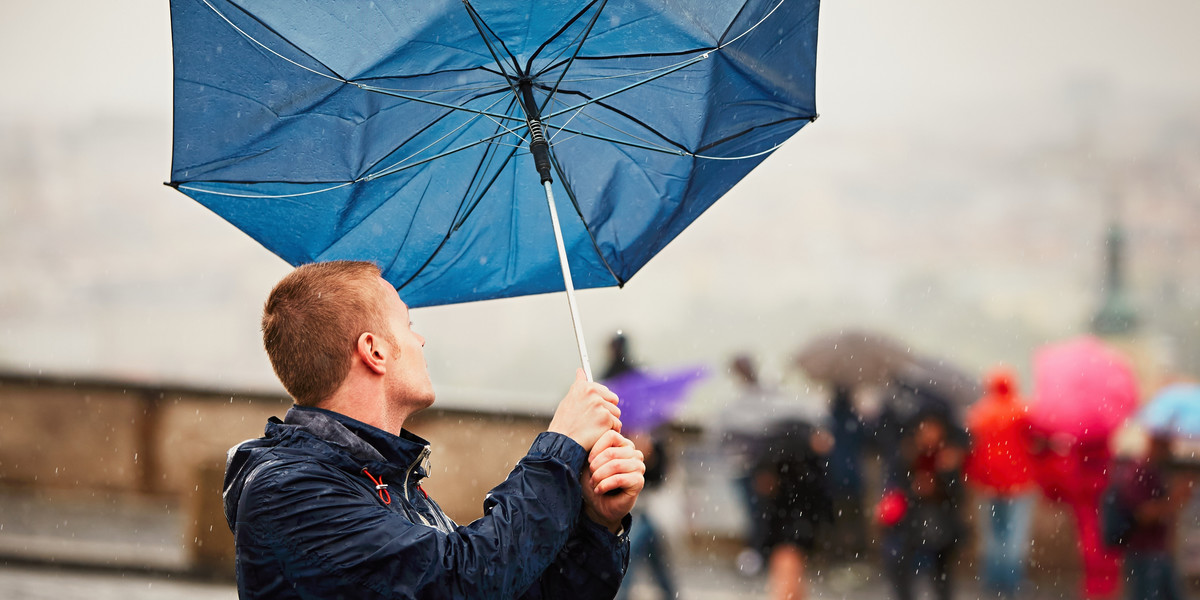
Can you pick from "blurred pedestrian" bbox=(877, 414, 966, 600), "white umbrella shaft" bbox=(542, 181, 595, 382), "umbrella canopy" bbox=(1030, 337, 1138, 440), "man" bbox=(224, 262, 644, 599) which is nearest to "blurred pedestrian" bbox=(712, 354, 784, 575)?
"blurred pedestrian" bbox=(877, 414, 966, 600)

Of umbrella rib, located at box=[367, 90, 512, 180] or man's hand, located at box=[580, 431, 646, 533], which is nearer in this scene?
man's hand, located at box=[580, 431, 646, 533]

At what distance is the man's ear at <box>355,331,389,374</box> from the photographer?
5.21 feet

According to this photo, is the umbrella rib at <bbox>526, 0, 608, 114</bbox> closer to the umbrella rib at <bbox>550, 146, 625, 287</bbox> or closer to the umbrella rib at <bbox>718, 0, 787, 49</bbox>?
the umbrella rib at <bbox>550, 146, 625, 287</bbox>

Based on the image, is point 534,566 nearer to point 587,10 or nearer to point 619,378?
point 587,10

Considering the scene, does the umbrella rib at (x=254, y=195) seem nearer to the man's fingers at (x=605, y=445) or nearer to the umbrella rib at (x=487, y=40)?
the umbrella rib at (x=487, y=40)

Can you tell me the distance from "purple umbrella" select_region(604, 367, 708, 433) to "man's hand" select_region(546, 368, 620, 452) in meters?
3.90

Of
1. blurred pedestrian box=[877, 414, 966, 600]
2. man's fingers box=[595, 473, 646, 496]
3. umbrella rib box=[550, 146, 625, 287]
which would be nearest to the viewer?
man's fingers box=[595, 473, 646, 496]

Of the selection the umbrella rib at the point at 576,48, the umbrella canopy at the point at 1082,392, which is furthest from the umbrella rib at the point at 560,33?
the umbrella canopy at the point at 1082,392

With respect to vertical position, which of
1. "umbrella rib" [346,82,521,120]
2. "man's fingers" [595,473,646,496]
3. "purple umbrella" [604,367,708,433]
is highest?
"umbrella rib" [346,82,521,120]

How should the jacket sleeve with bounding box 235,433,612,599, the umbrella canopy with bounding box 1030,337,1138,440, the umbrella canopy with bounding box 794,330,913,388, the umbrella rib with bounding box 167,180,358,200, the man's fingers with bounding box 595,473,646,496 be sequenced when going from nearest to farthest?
the jacket sleeve with bounding box 235,433,612,599 → the man's fingers with bounding box 595,473,646,496 → the umbrella rib with bounding box 167,180,358,200 → the umbrella canopy with bounding box 1030,337,1138,440 → the umbrella canopy with bounding box 794,330,913,388

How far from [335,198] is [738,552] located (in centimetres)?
634

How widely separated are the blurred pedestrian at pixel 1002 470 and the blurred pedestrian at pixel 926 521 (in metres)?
0.23

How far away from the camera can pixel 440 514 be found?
1.68m

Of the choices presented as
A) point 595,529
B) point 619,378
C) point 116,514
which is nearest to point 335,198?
point 595,529
